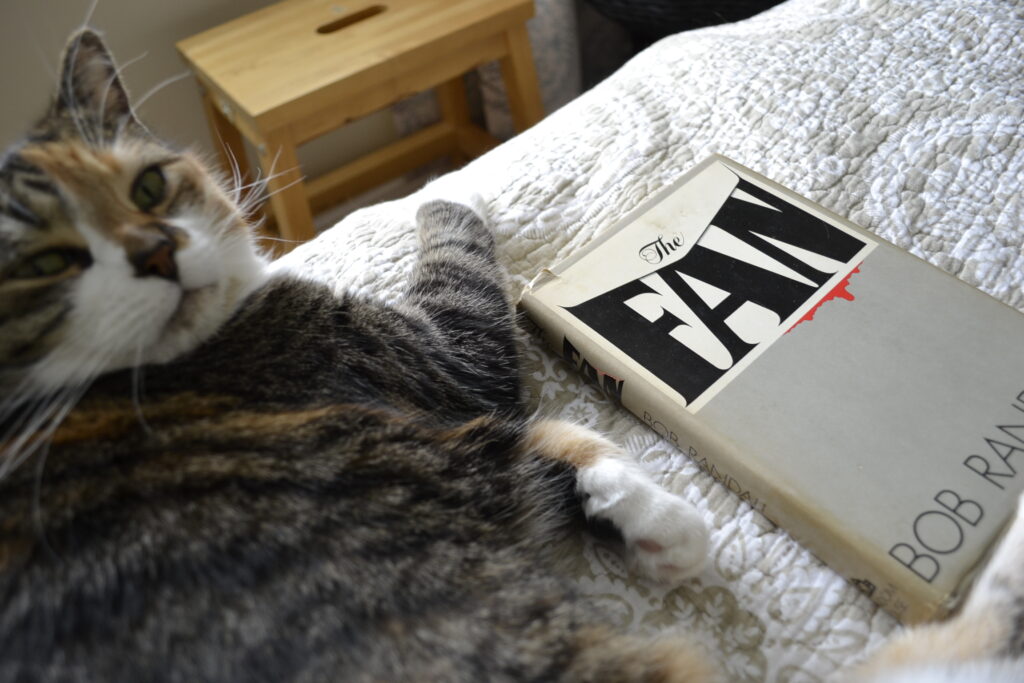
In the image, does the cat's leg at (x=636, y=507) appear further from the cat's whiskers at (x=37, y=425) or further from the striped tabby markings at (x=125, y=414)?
the cat's whiskers at (x=37, y=425)

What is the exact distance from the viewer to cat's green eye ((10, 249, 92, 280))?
641mm

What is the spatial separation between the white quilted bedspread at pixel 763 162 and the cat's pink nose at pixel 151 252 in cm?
27

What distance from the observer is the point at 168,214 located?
0.76 meters

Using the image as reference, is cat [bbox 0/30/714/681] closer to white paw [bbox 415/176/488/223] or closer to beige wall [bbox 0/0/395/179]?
white paw [bbox 415/176/488/223]

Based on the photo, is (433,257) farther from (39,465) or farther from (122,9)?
(122,9)

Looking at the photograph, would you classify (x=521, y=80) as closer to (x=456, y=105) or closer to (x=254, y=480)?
(x=456, y=105)

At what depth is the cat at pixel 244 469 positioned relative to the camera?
1.78ft

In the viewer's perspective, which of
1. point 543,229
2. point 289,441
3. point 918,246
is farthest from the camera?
point 543,229

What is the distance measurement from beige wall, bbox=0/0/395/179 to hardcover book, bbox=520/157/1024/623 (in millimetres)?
1061

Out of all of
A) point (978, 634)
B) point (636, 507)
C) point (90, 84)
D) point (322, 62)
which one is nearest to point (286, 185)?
point (322, 62)

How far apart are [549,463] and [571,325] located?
0.55ft

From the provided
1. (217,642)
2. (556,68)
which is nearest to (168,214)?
(217,642)

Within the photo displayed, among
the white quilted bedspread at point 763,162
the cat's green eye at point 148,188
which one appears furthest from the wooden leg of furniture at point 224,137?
the cat's green eye at point 148,188

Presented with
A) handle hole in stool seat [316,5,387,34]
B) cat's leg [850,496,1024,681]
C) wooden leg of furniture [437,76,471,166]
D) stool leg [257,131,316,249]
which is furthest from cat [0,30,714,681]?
wooden leg of furniture [437,76,471,166]
